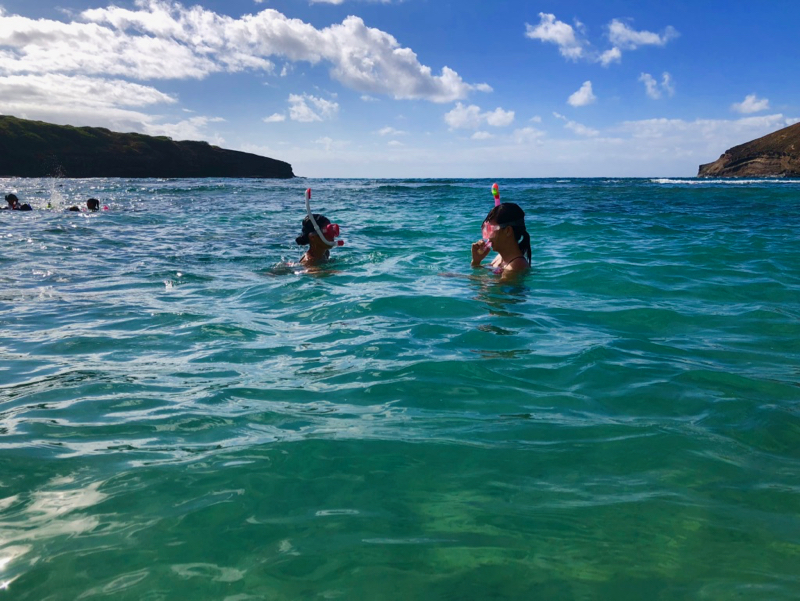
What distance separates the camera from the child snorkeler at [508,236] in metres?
7.44

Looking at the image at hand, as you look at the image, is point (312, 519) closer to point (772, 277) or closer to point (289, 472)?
point (289, 472)

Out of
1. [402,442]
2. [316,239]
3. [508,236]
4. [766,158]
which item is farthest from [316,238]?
[766,158]

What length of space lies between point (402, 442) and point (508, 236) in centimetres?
531

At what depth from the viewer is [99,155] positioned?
10038 cm

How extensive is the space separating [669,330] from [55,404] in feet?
17.8

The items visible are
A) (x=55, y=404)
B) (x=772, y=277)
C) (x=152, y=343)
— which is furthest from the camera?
(x=772, y=277)

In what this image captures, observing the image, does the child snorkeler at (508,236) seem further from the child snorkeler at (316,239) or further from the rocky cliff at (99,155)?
the rocky cliff at (99,155)

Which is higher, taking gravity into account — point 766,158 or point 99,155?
point 99,155

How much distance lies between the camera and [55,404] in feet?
11.6

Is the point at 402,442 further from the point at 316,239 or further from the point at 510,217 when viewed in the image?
the point at 316,239

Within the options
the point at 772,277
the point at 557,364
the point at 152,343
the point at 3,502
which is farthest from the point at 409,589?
the point at 772,277

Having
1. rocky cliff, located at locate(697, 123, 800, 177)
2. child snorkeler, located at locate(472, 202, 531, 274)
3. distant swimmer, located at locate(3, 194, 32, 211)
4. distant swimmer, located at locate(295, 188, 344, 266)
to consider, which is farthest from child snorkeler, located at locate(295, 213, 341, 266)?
rocky cliff, located at locate(697, 123, 800, 177)

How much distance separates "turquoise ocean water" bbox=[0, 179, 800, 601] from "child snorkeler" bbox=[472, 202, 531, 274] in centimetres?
95

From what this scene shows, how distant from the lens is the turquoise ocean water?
1.94 metres
